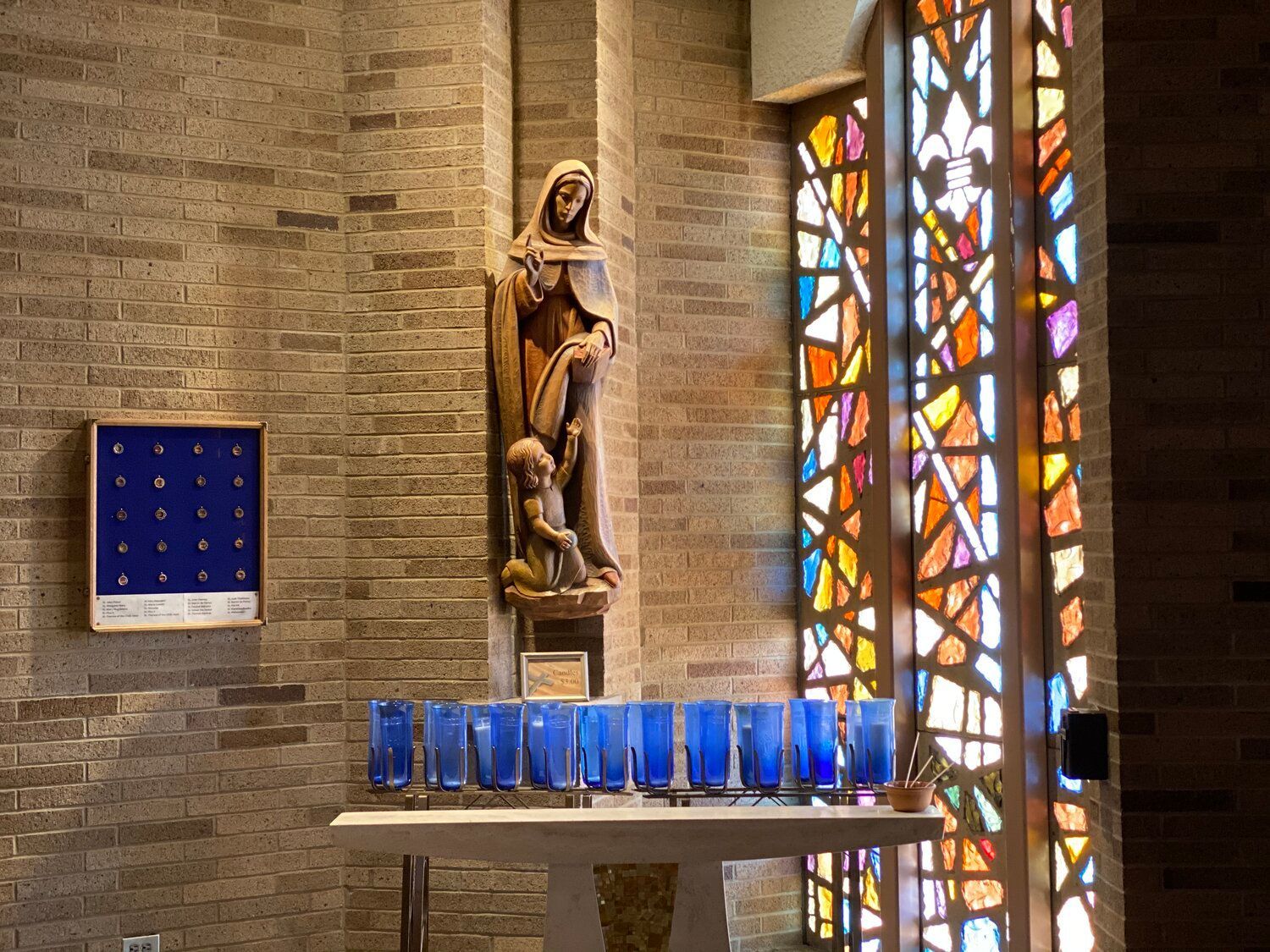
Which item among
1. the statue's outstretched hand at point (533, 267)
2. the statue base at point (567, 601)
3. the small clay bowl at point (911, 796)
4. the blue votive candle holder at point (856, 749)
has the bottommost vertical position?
the small clay bowl at point (911, 796)

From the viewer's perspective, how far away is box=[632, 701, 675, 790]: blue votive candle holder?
3551 mm

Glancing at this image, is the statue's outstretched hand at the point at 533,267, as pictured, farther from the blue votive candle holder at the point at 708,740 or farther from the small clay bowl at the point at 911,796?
the small clay bowl at the point at 911,796

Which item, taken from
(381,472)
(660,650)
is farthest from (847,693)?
(381,472)

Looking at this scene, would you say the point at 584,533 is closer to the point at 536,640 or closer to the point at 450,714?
the point at 536,640

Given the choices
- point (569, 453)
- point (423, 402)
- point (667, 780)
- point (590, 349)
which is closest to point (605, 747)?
point (667, 780)

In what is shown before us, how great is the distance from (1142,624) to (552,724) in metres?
1.53

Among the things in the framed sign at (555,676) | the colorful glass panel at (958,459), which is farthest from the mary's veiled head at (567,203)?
the framed sign at (555,676)

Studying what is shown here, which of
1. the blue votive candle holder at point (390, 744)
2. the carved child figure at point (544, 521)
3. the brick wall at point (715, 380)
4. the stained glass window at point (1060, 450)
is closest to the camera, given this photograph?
the blue votive candle holder at point (390, 744)

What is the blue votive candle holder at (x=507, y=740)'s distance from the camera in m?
3.61

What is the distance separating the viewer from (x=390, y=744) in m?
3.78

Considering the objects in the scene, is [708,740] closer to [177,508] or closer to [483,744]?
[483,744]

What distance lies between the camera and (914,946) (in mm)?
5547

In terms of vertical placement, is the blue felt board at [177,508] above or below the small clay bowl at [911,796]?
above

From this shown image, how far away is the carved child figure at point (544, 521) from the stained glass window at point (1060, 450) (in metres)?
1.75
